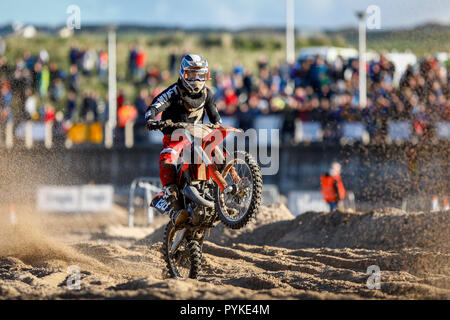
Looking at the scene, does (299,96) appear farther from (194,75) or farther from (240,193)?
(240,193)

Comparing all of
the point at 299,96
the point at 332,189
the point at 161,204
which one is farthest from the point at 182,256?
the point at 299,96

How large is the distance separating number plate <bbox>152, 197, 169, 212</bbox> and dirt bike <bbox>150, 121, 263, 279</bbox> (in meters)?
0.01

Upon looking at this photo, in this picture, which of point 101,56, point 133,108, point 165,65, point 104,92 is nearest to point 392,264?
point 133,108

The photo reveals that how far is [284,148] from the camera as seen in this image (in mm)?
22156

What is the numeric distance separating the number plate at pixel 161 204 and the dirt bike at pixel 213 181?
1 cm

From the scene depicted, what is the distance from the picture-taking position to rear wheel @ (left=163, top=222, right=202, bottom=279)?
8656mm

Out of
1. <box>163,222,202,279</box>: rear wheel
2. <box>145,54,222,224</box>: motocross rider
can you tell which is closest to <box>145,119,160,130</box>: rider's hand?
<box>145,54,222,224</box>: motocross rider

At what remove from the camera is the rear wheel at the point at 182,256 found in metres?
8.66

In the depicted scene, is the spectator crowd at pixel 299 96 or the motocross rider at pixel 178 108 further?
the spectator crowd at pixel 299 96

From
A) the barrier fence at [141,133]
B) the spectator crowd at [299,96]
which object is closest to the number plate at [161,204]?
the barrier fence at [141,133]

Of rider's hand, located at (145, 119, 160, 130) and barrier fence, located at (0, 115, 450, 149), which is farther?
barrier fence, located at (0, 115, 450, 149)

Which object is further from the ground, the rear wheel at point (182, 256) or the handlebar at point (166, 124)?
the handlebar at point (166, 124)

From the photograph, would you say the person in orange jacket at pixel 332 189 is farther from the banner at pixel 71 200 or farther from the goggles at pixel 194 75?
the goggles at pixel 194 75

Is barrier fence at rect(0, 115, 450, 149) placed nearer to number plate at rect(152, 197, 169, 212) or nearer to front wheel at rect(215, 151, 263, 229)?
number plate at rect(152, 197, 169, 212)
